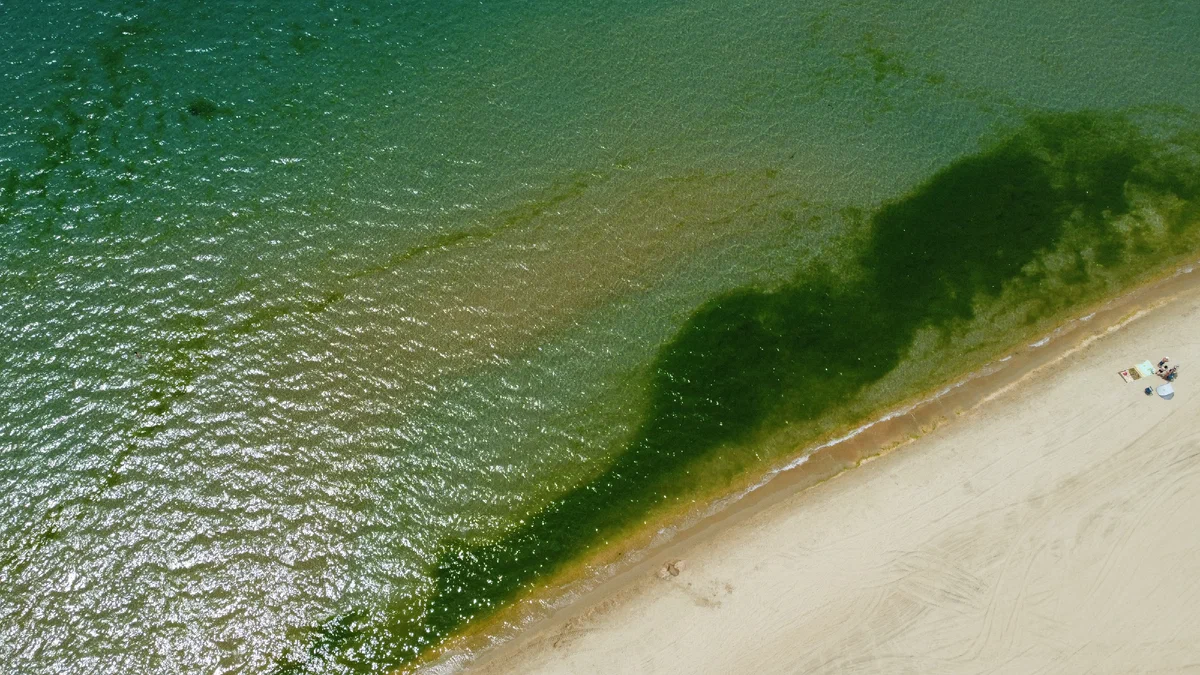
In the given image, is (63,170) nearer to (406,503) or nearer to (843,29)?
(406,503)

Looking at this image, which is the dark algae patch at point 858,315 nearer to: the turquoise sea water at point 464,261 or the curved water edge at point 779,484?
the turquoise sea water at point 464,261

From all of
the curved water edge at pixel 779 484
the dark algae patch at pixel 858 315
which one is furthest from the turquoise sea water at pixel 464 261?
the curved water edge at pixel 779 484

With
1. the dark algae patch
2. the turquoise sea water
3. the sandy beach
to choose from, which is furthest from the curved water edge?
the turquoise sea water

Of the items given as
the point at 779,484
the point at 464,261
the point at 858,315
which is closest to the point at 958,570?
the point at 779,484

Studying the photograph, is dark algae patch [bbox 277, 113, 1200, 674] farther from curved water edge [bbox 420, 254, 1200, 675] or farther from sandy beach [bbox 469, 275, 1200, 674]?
sandy beach [bbox 469, 275, 1200, 674]

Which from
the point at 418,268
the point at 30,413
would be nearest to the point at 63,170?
the point at 30,413

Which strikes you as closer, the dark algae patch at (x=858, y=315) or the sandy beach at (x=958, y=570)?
the sandy beach at (x=958, y=570)

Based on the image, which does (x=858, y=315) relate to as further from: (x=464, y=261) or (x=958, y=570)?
(x=464, y=261)
